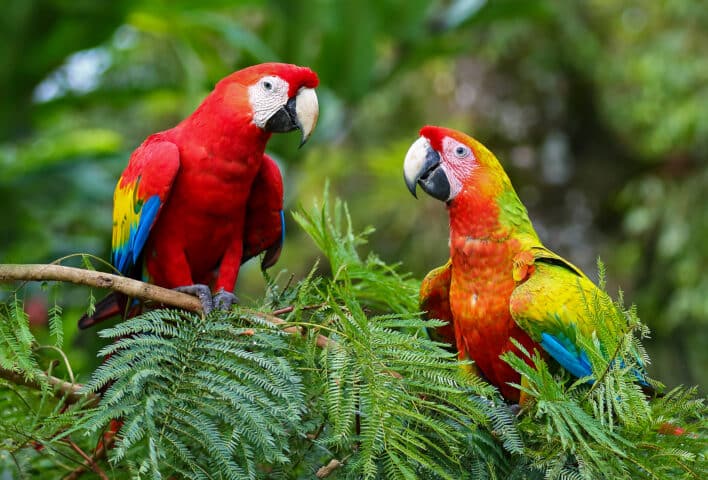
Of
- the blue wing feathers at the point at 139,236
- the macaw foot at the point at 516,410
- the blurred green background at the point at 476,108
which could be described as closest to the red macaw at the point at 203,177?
the blue wing feathers at the point at 139,236

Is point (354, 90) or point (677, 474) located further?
point (354, 90)

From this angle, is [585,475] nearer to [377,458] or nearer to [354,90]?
[377,458]

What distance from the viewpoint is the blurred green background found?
→ 149 inches

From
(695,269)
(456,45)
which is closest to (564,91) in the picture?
(456,45)

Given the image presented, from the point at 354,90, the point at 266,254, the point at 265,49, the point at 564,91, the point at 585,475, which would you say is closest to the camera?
the point at 585,475

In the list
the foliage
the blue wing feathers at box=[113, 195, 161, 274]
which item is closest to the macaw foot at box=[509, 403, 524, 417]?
the foliage

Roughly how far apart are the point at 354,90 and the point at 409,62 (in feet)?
1.17

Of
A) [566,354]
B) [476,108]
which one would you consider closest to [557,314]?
[566,354]

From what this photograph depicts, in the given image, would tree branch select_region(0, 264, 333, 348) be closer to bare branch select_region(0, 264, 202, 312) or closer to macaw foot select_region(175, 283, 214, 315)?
bare branch select_region(0, 264, 202, 312)

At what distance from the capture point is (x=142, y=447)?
976 mm

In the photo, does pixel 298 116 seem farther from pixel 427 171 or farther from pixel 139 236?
pixel 139 236

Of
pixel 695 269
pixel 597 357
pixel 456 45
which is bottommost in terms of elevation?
pixel 695 269

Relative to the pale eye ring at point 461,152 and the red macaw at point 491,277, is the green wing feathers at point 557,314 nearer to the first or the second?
the red macaw at point 491,277

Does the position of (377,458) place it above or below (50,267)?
below
